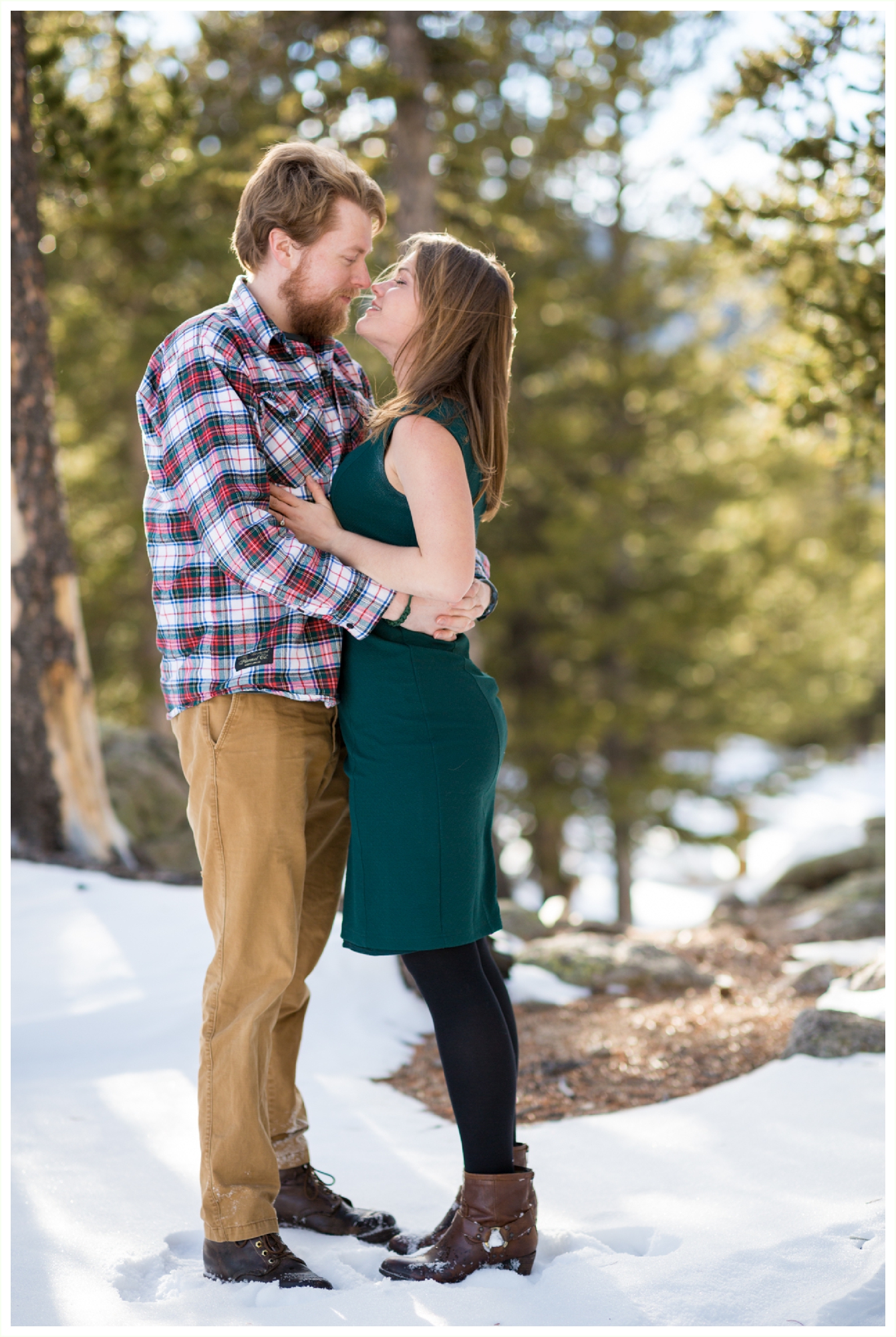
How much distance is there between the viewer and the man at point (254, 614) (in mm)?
2348

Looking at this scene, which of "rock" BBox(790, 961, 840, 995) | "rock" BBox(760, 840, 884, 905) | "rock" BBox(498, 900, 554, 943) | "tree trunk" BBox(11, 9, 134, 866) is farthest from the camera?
"rock" BBox(760, 840, 884, 905)

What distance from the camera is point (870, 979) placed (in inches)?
178

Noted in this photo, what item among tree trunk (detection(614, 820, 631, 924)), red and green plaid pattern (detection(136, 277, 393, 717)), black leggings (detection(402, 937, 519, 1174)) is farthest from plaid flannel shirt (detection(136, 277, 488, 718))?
tree trunk (detection(614, 820, 631, 924))

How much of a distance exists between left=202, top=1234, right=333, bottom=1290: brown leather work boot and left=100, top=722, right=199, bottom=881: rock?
4.61 metres

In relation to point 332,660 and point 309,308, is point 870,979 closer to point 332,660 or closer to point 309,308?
point 332,660

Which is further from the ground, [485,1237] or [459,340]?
[459,340]

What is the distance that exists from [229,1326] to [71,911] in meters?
2.96

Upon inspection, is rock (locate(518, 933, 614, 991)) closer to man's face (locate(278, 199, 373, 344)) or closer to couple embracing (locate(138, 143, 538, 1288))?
couple embracing (locate(138, 143, 538, 1288))

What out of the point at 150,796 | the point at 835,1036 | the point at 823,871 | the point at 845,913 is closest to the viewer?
the point at 835,1036

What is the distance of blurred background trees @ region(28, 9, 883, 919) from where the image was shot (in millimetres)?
6785

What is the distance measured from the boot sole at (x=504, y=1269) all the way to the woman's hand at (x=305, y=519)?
1593 mm

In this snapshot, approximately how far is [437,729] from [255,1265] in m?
1.21

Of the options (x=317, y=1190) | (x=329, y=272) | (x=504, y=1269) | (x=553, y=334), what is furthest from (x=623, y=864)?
(x=329, y=272)

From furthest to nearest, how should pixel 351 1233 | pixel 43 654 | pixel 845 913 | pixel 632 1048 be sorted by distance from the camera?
pixel 845 913 → pixel 43 654 → pixel 632 1048 → pixel 351 1233
